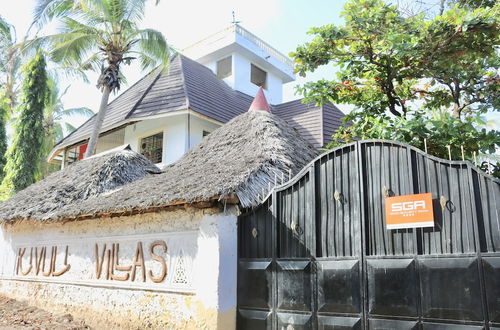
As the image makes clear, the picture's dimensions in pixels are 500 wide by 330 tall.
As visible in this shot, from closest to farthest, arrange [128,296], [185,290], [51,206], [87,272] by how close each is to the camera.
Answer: [185,290] < [128,296] < [87,272] < [51,206]

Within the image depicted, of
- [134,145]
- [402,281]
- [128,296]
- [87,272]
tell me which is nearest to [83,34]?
[134,145]

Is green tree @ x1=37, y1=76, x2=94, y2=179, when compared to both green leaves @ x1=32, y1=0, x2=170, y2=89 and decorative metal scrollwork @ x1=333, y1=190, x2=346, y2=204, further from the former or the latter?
decorative metal scrollwork @ x1=333, y1=190, x2=346, y2=204

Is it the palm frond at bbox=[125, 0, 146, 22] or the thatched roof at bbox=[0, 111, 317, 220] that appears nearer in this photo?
the thatched roof at bbox=[0, 111, 317, 220]

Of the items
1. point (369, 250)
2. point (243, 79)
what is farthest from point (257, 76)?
point (369, 250)

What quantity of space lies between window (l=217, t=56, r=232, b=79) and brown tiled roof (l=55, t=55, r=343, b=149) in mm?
1144

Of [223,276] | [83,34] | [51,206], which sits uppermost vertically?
[83,34]

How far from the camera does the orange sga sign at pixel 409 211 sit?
4.44 m

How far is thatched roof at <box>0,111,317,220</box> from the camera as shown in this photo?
19.9 ft

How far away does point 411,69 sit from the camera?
669 centimetres

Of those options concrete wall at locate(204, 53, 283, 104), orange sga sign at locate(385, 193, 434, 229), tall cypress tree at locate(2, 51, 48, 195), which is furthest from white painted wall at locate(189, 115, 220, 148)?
orange sga sign at locate(385, 193, 434, 229)

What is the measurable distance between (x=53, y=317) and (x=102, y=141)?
31.2 feet

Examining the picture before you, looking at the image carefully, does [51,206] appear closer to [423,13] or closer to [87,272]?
[87,272]

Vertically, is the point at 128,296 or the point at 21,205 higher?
the point at 21,205

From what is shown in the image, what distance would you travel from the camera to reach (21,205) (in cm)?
1040
